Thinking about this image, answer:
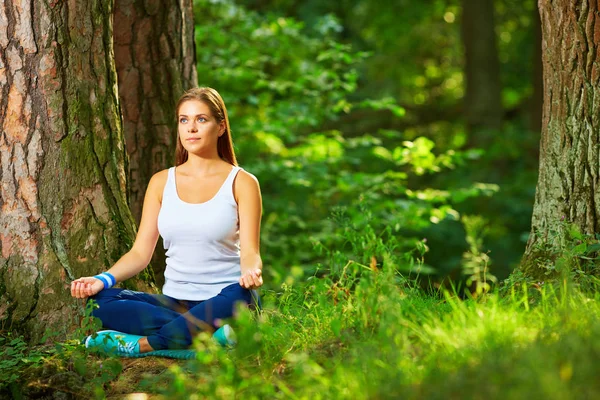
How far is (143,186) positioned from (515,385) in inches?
152

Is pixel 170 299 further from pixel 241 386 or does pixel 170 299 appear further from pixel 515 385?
pixel 515 385

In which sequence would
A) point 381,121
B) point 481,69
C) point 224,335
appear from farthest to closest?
point 381,121, point 481,69, point 224,335

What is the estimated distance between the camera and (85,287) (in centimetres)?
396

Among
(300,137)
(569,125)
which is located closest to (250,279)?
(569,125)

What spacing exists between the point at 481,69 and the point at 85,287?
10.7m

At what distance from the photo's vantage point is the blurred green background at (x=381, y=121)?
27.5ft

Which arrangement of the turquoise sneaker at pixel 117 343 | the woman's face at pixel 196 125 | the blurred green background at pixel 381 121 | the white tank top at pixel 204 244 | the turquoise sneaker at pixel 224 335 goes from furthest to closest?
the blurred green background at pixel 381 121
the woman's face at pixel 196 125
the white tank top at pixel 204 244
the turquoise sneaker at pixel 117 343
the turquoise sneaker at pixel 224 335

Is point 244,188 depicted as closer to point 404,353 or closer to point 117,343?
point 117,343

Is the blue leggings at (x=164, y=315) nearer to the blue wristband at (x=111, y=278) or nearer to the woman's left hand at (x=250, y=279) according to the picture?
the blue wristband at (x=111, y=278)

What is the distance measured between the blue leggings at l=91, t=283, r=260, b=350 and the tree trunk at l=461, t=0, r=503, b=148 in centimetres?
984

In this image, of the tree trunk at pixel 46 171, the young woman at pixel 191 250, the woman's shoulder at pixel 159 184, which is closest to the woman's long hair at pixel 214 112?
the young woman at pixel 191 250

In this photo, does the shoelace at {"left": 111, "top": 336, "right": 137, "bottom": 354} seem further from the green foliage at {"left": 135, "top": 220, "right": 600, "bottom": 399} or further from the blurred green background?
the blurred green background

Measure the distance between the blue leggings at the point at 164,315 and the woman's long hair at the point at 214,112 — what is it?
80 centimetres

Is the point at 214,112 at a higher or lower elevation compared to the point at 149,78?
lower
